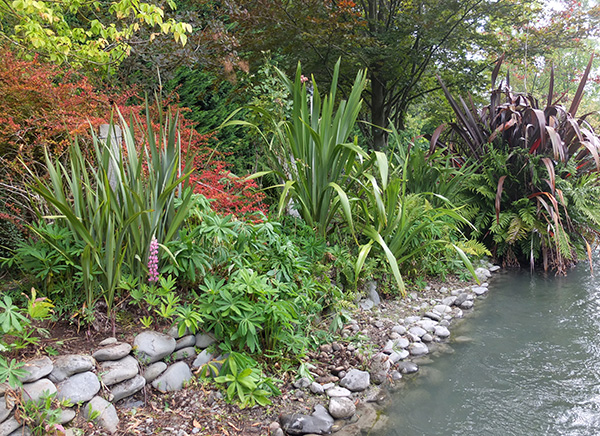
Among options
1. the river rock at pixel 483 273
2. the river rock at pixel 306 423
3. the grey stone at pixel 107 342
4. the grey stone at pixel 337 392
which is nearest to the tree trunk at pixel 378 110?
the river rock at pixel 483 273

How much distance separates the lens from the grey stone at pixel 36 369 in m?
1.51

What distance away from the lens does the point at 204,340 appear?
2008 millimetres

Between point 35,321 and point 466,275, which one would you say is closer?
point 35,321

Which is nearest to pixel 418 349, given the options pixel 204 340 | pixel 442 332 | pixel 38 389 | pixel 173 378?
pixel 442 332

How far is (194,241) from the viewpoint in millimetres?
2180

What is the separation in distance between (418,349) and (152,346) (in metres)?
1.51

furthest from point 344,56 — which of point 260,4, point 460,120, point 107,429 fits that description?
point 107,429

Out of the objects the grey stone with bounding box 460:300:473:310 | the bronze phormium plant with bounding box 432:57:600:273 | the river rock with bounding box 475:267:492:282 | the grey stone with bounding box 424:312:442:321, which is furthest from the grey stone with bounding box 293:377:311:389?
the bronze phormium plant with bounding box 432:57:600:273

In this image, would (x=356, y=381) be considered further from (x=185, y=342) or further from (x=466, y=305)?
(x=466, y=305)

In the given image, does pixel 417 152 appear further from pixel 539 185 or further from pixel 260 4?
pixel 260 4

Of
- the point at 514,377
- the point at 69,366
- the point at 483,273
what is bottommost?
the point at 514,377

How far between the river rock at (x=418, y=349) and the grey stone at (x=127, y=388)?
1516 millimetres

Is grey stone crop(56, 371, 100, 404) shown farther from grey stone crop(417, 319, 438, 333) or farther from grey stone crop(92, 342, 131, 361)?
grey stone crop(417, 319, 438, 333)

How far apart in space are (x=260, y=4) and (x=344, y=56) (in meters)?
1.33
